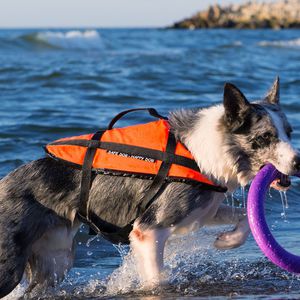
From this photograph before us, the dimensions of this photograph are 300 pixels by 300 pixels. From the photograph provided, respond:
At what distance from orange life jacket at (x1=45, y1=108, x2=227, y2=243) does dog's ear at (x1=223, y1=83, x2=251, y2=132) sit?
1.41 ft

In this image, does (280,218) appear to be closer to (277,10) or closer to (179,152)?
(179,152)

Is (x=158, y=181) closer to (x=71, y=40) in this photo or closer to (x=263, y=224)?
(x=263, y=224)

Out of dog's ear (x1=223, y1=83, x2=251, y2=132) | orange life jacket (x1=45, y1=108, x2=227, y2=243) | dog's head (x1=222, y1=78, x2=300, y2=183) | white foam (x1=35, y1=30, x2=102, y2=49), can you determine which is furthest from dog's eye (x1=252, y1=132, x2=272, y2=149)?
white foam (x1=35, y1=30, x2=102, y2=49)

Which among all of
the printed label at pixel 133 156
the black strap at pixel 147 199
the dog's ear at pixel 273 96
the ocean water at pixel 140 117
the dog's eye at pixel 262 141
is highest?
the dog's ear at pixel 273 96

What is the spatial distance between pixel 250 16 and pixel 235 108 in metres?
91.8

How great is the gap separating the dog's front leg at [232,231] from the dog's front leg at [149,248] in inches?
21.7

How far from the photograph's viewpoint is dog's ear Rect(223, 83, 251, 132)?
534 cm

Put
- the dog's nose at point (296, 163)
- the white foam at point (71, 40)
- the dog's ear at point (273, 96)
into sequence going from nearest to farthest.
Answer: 1. the dog's nose at point (296, 163)
2. the dog's ear at point (273, 96)
3. the white foam at point (71, 40)

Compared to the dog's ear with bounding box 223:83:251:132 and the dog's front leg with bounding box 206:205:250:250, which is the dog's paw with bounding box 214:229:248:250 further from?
the dog's ear with bounding box 223:83:251:132

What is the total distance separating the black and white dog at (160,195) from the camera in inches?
215

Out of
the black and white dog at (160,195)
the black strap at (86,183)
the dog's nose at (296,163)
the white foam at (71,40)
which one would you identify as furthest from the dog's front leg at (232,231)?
the white foam at (71,40)

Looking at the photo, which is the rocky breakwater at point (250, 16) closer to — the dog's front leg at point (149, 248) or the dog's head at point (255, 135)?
the dog's head at point (255, 135)

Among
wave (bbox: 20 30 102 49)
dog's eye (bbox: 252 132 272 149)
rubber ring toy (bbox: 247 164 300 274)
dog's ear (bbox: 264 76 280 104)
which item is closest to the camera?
dog's eye (bbox: 252 132 272 149)

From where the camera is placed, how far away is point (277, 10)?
313 feet
